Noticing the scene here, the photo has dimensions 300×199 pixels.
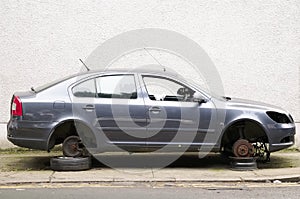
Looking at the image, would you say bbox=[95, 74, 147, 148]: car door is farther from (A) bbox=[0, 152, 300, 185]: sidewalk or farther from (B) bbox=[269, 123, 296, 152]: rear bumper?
(B) bbox=[269, 123, 296, 152]: rear bumper

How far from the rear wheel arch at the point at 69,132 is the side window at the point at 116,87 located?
0.60 m

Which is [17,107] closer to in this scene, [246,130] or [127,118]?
[127,118]

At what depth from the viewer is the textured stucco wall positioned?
1033 centimetres

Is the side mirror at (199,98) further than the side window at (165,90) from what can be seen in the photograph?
No

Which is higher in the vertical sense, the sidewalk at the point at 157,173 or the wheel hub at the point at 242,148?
the wheel hub at the point at 242,148

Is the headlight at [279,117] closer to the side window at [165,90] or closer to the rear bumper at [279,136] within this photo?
the rear bumper at [279,136]

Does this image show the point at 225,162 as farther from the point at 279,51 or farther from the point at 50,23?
the point at 50,23

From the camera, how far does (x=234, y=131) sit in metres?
8.88

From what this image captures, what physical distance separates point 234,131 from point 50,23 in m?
4.42

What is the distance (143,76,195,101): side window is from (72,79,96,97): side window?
3.00 ft

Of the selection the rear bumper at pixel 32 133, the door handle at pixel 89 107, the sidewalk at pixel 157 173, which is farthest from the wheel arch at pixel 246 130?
the rear bumper at pixel 32 133

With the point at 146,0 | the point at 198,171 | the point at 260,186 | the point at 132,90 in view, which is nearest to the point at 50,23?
the point at 146,0

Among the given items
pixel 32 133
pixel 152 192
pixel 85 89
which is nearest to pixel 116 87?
pixel 85 89

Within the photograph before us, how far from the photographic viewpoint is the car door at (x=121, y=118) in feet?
27.4
